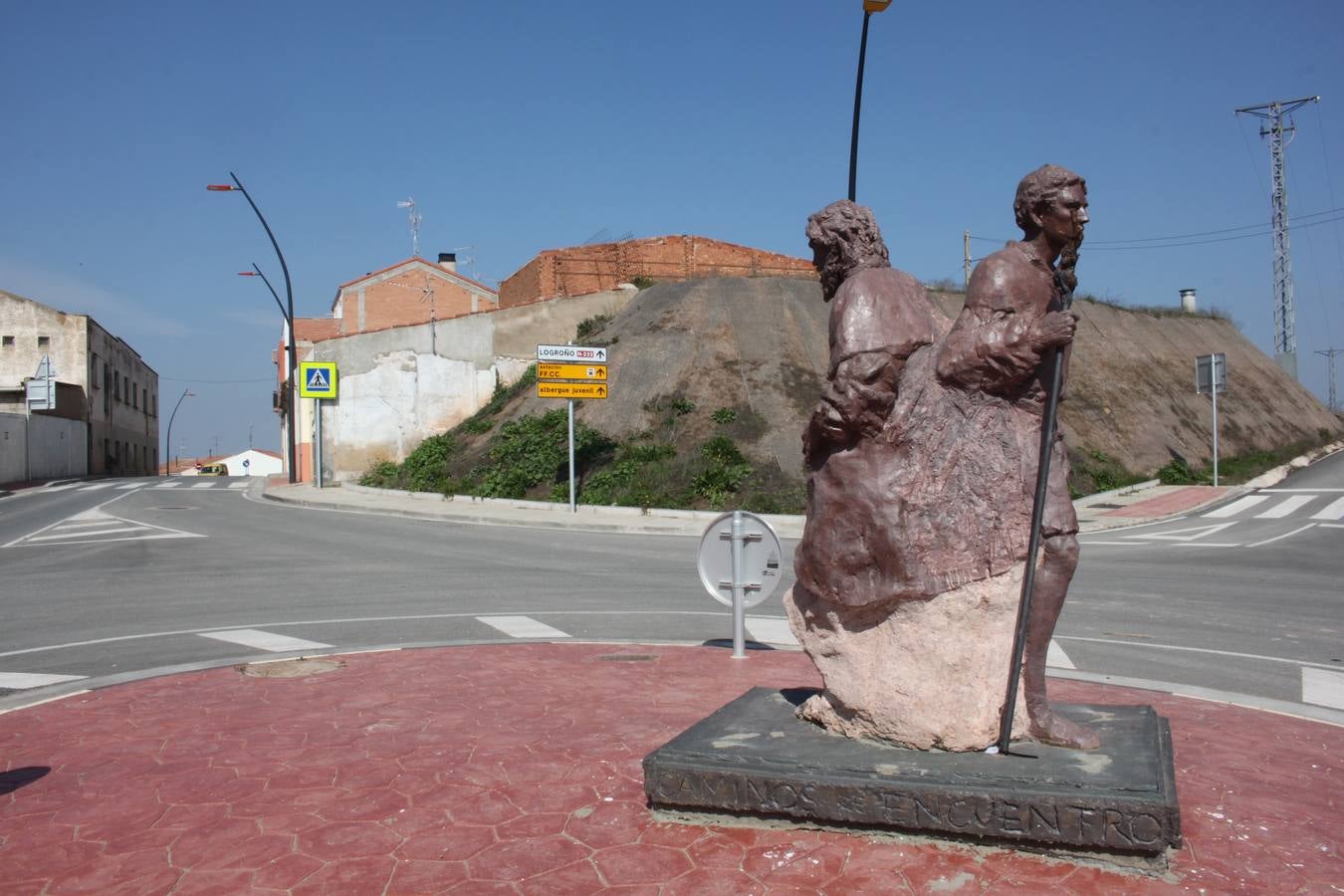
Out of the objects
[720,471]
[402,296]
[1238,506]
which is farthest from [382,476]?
[1238,506]

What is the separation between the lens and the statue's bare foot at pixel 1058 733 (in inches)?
164

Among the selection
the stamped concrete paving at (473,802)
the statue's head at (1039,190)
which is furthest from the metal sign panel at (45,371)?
the statue's head at (1039,190)

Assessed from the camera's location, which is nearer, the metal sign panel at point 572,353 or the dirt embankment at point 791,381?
the metal sign panel at point 572,353

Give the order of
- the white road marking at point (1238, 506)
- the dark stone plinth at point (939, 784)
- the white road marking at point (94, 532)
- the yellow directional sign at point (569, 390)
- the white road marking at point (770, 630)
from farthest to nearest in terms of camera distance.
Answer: the yellow directional sign at point (569, 390) < the white road marking at point (1238, 506) < the white road marking at point (94, 532) < the white road marking at point (770, 630) < the dark stone plinth at point (939, 784)

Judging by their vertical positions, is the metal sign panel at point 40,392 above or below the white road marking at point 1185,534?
above

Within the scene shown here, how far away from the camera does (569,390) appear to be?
76.7 feet

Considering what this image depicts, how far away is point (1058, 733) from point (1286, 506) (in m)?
21.2

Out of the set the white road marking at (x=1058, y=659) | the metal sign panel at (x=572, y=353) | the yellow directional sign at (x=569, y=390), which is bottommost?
the white road marking at (x=1058, y=659)

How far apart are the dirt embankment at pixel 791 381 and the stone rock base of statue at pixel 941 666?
1920cm

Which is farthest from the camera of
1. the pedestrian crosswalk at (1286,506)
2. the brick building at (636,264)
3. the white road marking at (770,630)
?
the brick building at (636,264)

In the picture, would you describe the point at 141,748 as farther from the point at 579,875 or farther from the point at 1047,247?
the point at 1047,247

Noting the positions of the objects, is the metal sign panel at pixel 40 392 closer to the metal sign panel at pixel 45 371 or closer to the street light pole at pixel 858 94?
the metal sign panel at pixel 45 371

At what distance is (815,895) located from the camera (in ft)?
11.4

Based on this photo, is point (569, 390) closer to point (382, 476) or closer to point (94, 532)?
point (382, 476)
